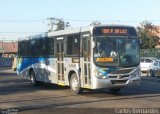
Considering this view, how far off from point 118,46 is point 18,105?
5.33 metres

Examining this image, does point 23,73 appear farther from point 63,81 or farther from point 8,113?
point 8,113

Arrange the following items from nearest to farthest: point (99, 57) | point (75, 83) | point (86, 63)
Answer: point (99, 57) → point (86, 63) → point (75, 83)

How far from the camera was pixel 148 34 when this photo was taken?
7181 cm

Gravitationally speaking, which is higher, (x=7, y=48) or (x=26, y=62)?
(x=7, y=48)

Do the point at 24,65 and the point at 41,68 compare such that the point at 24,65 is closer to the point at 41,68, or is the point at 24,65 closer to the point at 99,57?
the point at 41,68

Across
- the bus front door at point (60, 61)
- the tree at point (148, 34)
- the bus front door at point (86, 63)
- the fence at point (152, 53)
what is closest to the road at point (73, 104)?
the bus front door at point (86, 63)

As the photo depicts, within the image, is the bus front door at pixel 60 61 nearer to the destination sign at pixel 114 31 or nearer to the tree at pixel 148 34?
the destination sign at pixel 114 31

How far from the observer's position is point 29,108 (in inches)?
607

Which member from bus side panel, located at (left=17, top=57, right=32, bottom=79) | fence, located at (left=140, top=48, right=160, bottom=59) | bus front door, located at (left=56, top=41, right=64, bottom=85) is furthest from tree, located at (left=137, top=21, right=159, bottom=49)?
bus front door, located at (left=56, top=41, right=64, bottom=85)

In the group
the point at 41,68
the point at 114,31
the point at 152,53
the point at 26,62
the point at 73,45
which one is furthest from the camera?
the point at 152,53

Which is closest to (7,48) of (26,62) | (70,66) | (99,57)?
(26,62)

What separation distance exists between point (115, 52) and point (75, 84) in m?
2.70

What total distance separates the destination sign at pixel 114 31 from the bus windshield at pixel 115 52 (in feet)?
0.63

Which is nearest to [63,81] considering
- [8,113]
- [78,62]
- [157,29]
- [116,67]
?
[78,62]
